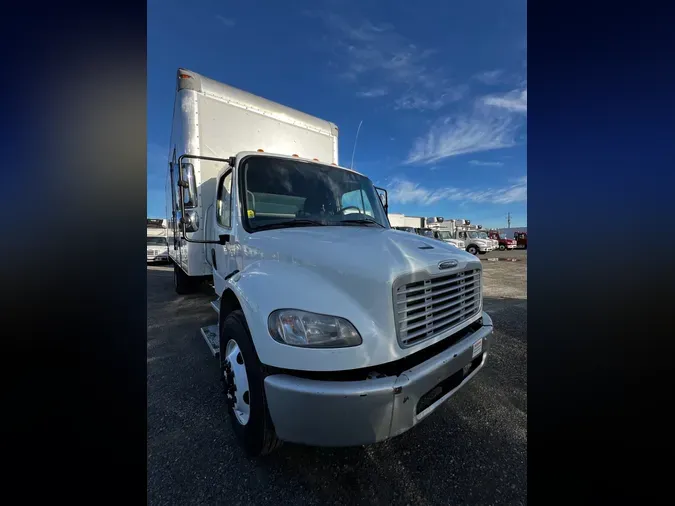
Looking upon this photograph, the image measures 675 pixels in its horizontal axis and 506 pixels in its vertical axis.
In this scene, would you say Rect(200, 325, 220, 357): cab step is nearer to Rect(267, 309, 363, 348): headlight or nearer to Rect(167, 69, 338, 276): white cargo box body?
Rect(167, 69, 338, 276): white cargo box body

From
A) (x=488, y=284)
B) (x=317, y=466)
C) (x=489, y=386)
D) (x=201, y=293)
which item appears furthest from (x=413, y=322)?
(x=488, y=284)

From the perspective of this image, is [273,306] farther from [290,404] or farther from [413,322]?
[413,322]

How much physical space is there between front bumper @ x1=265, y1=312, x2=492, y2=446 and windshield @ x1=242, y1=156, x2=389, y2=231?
155cm

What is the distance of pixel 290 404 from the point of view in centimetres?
146

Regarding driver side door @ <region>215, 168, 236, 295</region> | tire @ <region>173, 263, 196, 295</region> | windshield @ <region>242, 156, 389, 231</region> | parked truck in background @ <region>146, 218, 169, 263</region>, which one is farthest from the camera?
parked truck in background @ <region>146, 218, 169, 263</region>

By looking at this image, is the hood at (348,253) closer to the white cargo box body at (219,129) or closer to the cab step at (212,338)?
the cab step at (212,338)

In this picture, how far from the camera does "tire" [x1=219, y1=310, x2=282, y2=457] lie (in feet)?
5.60

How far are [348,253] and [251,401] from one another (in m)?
1.17

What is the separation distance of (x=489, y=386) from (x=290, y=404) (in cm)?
238

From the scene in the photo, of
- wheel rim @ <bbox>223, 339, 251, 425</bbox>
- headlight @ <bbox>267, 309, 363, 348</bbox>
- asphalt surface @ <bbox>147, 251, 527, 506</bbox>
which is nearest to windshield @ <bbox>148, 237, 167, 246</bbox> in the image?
asphalt surface @ <bbox>147, 251, 527, 506</bbox>

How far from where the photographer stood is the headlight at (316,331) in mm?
1507

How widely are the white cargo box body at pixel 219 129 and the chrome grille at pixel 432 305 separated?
300 centimetres

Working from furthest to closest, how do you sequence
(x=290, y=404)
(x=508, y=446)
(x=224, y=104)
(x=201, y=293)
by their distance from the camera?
(x=201, y=293)
(x=224, y=104)
(x=508, y=446)
(x=290, y=404)

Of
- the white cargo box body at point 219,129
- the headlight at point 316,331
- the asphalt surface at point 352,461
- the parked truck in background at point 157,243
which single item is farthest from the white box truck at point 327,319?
the parked truck in background at point 157,243
